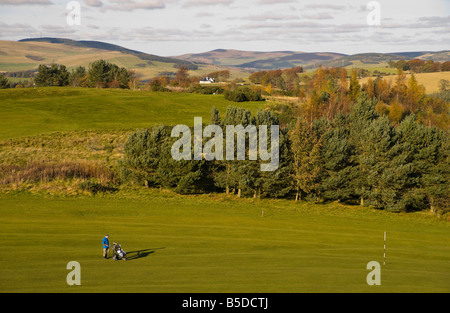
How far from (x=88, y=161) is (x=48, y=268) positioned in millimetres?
30299

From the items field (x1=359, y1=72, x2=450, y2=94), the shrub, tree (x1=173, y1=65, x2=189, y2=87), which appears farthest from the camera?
field (x1=359, y1=72, x2=450, y2=94)

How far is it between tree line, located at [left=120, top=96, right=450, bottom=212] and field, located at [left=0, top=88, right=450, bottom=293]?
1.52m

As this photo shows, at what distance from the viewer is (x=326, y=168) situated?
4416 centimetres

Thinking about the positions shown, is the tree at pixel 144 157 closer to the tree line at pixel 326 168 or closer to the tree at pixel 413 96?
the tree line at pixel 326 168

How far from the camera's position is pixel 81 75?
123m

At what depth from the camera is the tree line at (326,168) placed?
1645 inches

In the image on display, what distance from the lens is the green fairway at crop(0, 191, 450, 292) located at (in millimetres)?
17641

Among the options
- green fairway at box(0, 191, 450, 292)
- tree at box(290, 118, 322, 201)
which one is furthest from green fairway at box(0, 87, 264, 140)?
tree at box(290, 118, 322, 201)

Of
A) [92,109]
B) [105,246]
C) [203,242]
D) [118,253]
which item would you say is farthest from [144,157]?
[92,109]

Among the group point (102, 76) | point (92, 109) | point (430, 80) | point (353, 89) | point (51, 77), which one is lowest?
point (92, 109)

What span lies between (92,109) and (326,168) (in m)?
53.7

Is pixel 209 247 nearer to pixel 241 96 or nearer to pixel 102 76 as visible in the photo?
pixel 241 96

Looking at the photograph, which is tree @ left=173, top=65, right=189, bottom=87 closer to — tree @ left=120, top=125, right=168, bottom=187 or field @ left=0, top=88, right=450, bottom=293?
field @ left=0, top=88, right=450, bottom=293
